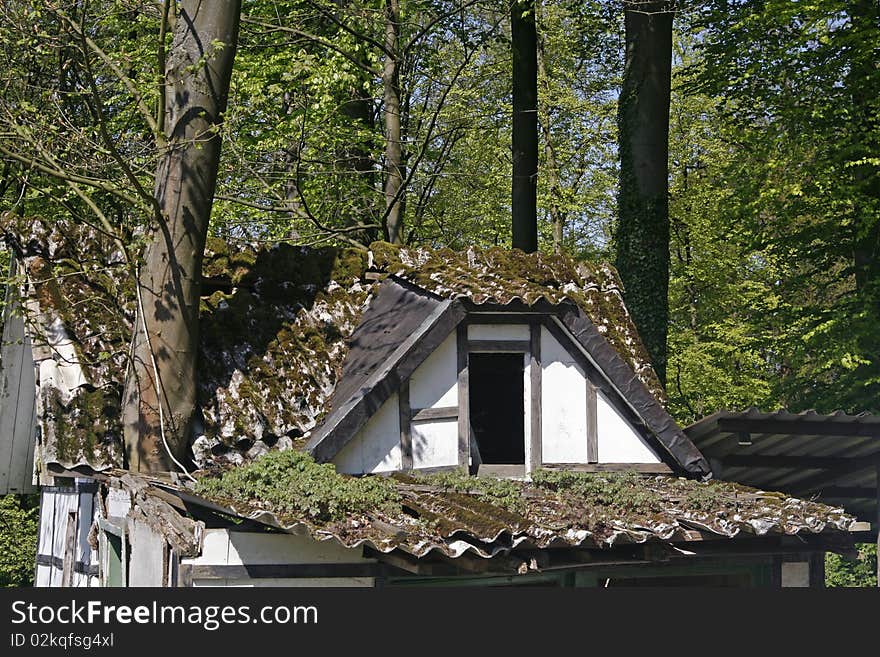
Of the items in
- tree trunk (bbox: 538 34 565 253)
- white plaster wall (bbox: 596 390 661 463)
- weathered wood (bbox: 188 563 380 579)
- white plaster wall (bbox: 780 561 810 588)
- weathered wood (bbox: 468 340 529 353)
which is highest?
tree trunk (bbox: 538 34 565 253)

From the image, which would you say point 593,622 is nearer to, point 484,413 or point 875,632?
point 875,632

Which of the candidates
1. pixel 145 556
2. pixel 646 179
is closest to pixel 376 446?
pixel 145 556

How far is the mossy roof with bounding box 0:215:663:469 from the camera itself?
470 inches

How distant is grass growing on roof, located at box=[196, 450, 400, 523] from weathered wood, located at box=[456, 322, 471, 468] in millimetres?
1960

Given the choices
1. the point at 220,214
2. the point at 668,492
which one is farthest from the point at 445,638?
the point at 220,214

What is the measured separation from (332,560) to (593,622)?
90.0 inches

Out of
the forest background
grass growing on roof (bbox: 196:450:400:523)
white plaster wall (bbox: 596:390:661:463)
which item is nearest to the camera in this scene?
grass growing on roof (bbox: 196:450:400:523)

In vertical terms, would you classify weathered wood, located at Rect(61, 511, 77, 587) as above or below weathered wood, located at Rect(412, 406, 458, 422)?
below

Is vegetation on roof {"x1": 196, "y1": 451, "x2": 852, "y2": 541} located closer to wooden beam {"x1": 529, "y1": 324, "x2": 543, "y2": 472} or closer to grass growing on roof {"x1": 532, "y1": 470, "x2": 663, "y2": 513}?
grass growing on roof {"x1": 532, "y1": 470, "x2": 663, "y2": 513}

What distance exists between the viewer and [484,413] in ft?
52.2

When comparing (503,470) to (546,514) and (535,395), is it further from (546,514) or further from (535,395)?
(546,514)

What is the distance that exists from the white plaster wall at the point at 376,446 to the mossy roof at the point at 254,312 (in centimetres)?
87

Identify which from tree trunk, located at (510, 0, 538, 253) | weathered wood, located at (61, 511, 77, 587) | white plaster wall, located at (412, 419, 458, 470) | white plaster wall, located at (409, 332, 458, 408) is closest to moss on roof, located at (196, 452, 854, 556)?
white plaster wall, located at (412, 419, 458, 470)

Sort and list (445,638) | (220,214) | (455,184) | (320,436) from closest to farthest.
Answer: (445,638) → (320,436) → (220,214) → (455,184)
